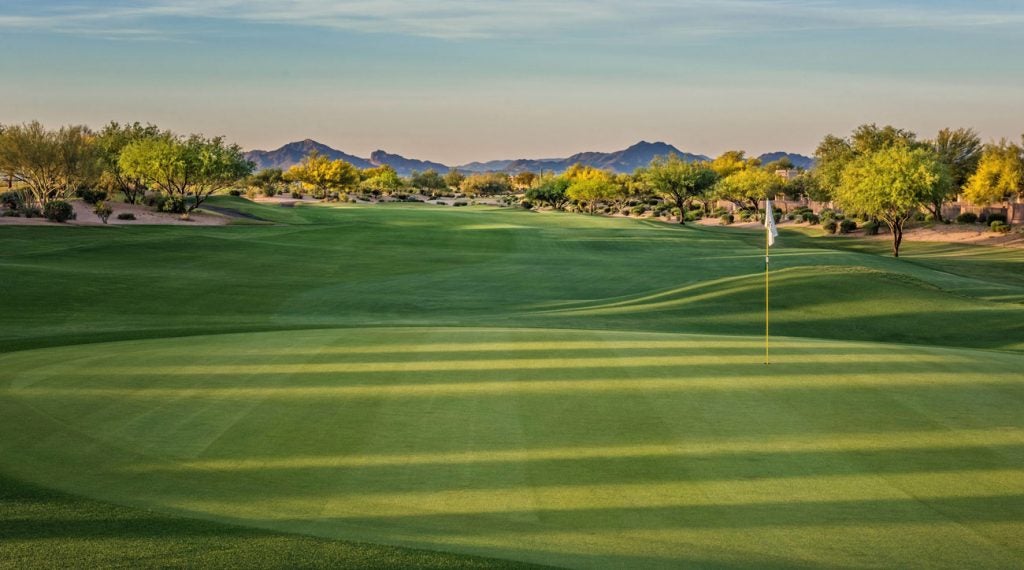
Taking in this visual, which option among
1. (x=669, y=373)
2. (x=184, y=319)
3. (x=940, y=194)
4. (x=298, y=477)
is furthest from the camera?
(x=940, y=194)

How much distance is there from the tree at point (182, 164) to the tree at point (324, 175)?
6288 cm

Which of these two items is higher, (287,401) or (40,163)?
(40,163)

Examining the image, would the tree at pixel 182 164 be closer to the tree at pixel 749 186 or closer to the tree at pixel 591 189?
the tree at pixel 591 189

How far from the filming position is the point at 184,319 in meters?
24.4

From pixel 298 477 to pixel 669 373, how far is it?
6309 mm

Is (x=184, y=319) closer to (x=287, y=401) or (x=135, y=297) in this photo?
(x=135, y=297)

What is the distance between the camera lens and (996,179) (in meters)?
88.1

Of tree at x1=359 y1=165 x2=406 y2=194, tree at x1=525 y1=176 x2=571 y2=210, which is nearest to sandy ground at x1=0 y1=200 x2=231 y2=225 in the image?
tree at x1=525 y1=176 x2=571 y2=210

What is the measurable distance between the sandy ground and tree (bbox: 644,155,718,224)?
53533mm

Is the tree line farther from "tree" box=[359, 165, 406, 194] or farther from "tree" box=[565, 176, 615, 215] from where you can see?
"tree" box=[359, 165, 406, 194]

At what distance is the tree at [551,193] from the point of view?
142 metres

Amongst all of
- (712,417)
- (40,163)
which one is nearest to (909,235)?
(40,163)

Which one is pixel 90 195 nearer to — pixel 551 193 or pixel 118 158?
pixel 118 158

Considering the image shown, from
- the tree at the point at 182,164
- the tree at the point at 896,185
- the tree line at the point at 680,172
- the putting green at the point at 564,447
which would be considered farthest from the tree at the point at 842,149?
the putting green at the point at 564,447
